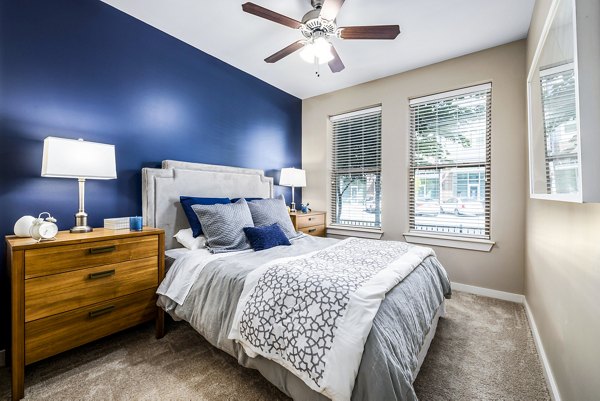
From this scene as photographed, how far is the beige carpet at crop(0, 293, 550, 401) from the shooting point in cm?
146

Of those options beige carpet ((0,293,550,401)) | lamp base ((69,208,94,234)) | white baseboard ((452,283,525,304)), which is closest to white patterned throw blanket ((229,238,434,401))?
beige carpet ((0,293,550,401))

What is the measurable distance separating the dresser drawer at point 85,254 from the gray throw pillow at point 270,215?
0.93 metres

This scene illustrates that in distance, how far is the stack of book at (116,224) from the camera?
1974 millimetres

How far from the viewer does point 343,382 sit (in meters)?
1.02

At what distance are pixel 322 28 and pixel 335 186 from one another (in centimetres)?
241

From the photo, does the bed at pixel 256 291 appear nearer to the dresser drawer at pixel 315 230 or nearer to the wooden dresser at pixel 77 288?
the wooden dresser at pixel 77 288

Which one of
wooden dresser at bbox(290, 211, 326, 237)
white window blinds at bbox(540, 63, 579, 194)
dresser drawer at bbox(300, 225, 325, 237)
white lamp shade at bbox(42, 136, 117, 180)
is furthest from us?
dresser drawer at bbox(300, 225, 325, 237)

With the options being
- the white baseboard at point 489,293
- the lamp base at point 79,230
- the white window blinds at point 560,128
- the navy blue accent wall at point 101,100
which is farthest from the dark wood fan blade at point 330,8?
the white baseboard at point 489,293

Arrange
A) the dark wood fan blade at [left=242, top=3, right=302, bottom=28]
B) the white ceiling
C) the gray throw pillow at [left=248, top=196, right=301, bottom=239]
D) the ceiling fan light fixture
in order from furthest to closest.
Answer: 1. the gray throw pillow at [left=248, top=196, right=301, bottom=239]
2. the white ceiling
3. the ceiling fan light fixture
4. the dark wood fan blade at [left=242, top=3, right=302, bottom=28]

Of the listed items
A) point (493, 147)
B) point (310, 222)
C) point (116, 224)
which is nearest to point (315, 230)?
point (310, 222)

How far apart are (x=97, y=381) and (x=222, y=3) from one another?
9.64 ft

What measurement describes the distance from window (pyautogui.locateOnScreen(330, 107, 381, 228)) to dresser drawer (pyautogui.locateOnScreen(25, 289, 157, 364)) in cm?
282

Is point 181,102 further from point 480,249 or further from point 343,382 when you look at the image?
point 480,249

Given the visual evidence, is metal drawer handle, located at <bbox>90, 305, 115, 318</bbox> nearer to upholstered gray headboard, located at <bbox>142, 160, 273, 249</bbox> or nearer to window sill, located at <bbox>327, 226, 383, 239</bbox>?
upholstered gray headboard, located at <bbox>142, 160, 273, 249</bbox>
